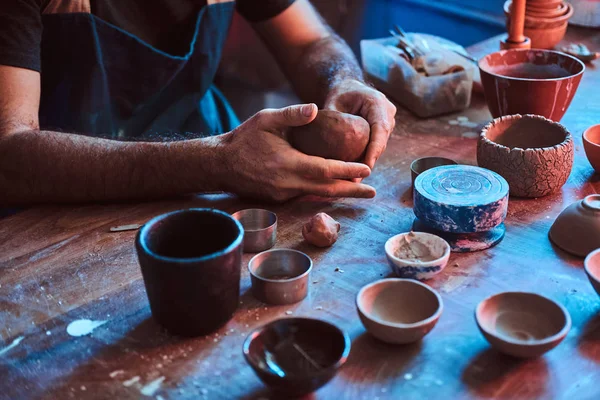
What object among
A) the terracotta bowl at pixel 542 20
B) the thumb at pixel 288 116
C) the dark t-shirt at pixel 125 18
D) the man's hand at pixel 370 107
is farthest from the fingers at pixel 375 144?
the terracotta bowl at pixel 542 20

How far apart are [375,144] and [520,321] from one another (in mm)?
711

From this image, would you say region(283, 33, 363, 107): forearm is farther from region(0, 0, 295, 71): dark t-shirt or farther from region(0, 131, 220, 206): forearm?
region(0, 131, 220, 206): forearm

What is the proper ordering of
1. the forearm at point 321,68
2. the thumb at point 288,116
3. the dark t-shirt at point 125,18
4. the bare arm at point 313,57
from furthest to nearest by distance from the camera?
the forearm at point 321,68
the bare arm at point 313,57
the dark t-shirt at point 125,18
the thumb at point 288,116

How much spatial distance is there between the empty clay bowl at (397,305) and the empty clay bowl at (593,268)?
296mm

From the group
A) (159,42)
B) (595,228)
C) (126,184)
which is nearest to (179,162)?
(126,184)

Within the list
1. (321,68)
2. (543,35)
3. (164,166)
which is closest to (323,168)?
(164,166)

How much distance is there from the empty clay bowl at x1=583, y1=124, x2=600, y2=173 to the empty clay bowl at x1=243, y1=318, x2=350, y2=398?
1.03 metres

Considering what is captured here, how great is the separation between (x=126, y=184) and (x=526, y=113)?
4.00 feet

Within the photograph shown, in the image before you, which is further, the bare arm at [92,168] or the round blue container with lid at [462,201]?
the bare arm at [92,168]

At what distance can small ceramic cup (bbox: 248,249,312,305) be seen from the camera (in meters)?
1.27

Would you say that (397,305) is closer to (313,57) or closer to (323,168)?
(323,168)

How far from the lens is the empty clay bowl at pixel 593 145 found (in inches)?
67.2

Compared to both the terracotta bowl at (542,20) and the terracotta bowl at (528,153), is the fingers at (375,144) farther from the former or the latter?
the terracotta bowl at (542,20)

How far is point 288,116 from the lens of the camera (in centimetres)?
160
